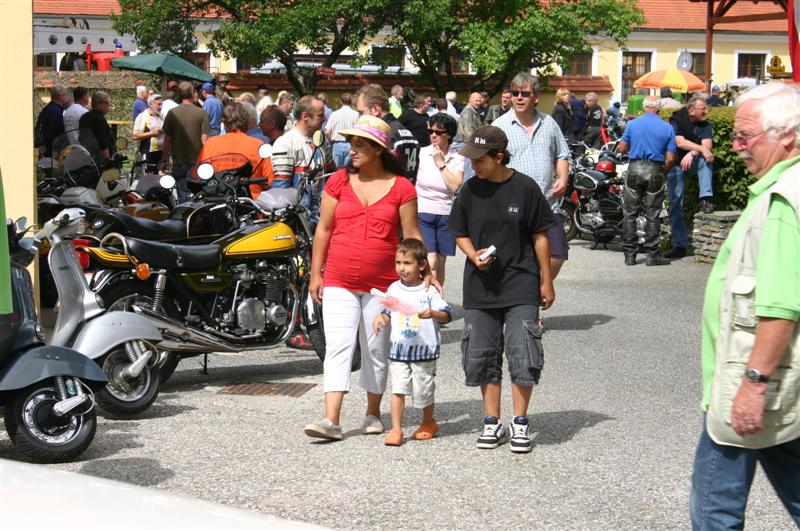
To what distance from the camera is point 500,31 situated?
37219 millimetres

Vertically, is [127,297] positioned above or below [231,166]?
below

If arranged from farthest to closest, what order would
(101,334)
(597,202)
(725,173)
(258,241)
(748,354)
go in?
(597,202) → (725,173) → (258,241) → (101,334) → (748,354)

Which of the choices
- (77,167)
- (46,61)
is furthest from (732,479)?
(46,61)

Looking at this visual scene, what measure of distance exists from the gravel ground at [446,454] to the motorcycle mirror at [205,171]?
1373 millimetres

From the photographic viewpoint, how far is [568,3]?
125 ft

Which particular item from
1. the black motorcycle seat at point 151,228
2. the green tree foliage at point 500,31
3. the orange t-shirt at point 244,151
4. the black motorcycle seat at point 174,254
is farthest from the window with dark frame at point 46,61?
the black motorcycle seat at point 174,254

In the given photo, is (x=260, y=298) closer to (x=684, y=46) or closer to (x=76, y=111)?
(x=76, y=111)

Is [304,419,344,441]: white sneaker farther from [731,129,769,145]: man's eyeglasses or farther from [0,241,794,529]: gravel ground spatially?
[731,129,769,145]: man's eyeglasses

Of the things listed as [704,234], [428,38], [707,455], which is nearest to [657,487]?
[707,455]

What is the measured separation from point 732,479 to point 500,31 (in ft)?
111

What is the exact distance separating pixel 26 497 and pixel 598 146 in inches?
1106

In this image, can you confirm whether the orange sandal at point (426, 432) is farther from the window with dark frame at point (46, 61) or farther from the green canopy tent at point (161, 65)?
the window with dark frame at point (46, 61)

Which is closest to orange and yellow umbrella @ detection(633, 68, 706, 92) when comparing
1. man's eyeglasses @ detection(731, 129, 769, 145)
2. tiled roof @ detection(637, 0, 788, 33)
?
tiled roof @ detection(637, 0, 788, 33)

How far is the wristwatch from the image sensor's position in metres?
4.11
